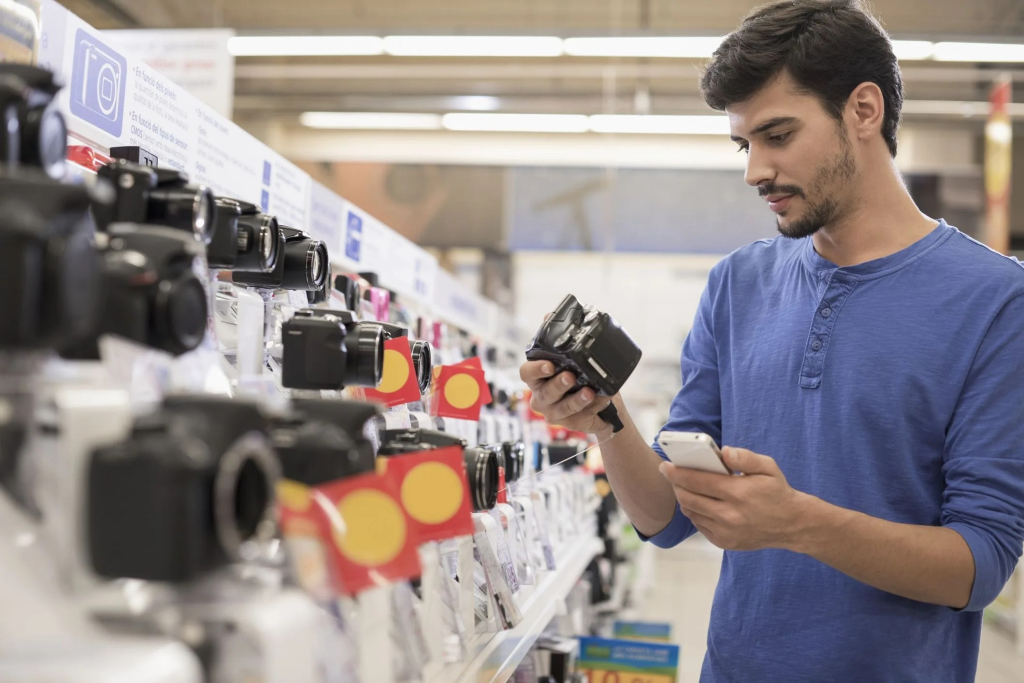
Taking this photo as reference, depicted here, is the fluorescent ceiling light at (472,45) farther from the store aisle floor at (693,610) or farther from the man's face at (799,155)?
the man's face at (799,155)

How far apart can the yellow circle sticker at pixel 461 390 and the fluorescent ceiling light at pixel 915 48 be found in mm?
5906

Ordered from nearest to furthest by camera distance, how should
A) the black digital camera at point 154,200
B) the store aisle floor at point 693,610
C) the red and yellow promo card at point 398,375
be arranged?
the black digital camera at point 154,200
the red and yellow promo card at point 398,375
the store aisle floor at point 693,610

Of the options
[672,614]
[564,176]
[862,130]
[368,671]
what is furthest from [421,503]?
[564,176]

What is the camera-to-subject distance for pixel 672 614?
596 centimetres

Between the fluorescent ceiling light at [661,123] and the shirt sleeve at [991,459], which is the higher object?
the fluorescent ceiling light at [661,123]

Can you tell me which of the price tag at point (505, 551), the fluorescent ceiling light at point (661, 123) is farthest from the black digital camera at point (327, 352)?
the fluorescent ceiling light at point (661, 123)

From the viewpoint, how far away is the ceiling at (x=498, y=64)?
25.1ft

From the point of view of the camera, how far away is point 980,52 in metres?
6.43

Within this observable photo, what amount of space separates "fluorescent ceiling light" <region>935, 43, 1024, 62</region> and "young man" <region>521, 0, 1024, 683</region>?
18.1 ft

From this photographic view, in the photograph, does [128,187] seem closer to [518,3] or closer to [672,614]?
[672,614]

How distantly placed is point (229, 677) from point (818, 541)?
85 cm

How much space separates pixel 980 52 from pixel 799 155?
19.9ft

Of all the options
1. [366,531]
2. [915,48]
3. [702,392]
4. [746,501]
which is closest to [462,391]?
[746,501]

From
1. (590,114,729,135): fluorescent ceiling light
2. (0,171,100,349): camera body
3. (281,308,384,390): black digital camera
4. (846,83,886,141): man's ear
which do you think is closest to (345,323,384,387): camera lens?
(281,308,384,390): black digital camera
